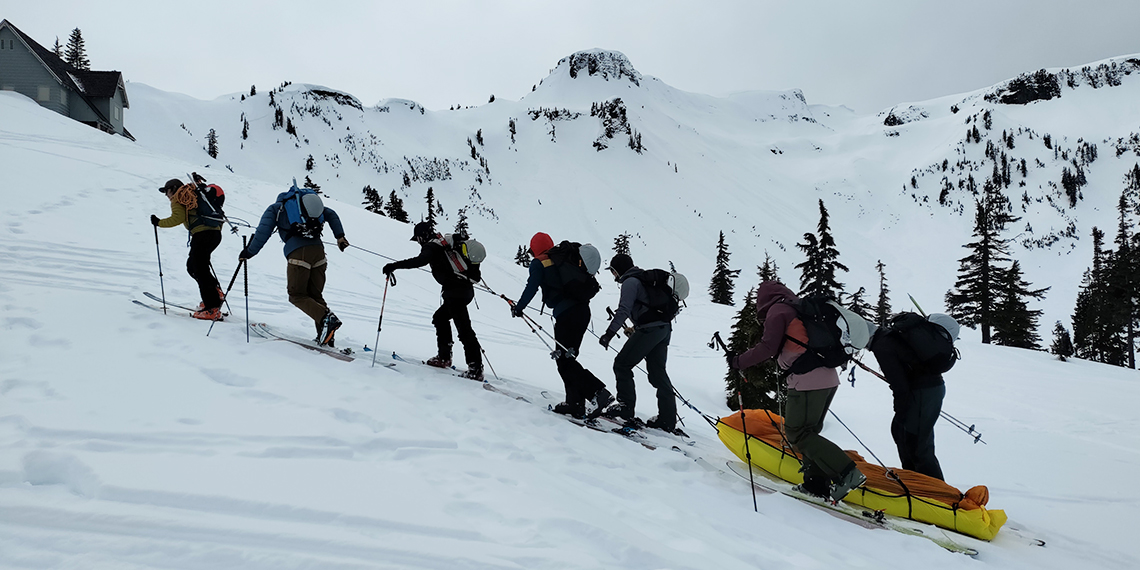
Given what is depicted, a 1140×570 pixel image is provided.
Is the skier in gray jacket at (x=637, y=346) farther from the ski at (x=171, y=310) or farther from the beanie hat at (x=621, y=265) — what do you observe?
the ski at (x=171, y=310)

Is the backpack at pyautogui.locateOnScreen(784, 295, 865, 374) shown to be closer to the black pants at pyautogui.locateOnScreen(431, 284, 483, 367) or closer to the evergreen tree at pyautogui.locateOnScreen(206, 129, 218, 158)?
the black pants at pyautogui.locateOnScreen(431, 284, 483, 367)

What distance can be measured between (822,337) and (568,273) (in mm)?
2779

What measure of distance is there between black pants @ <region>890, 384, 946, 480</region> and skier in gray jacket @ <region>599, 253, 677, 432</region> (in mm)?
2536

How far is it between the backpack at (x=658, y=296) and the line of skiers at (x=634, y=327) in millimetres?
13

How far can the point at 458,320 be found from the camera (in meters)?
7.05

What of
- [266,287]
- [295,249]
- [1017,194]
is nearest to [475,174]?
[266,287]

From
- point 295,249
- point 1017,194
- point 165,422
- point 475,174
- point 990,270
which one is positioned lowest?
point 165,422

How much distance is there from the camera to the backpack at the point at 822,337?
191 inches

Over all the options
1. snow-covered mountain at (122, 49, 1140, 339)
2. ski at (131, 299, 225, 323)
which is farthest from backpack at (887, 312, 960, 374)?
snow-covered mountain at (122, 49, 1140, 339)

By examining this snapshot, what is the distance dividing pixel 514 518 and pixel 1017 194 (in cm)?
12083

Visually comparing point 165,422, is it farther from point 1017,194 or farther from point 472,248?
point 1017,194

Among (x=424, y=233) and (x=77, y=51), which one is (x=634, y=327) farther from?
(x=77, y=51)

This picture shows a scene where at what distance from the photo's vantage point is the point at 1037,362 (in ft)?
64.2

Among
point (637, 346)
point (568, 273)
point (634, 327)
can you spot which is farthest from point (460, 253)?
point (637, 346)
